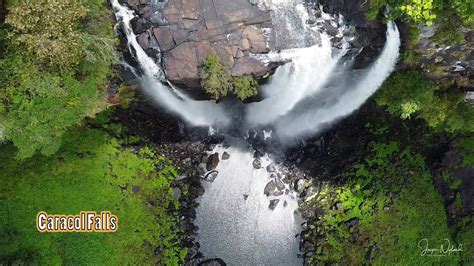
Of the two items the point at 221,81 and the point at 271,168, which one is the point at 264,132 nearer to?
the point at 271,168

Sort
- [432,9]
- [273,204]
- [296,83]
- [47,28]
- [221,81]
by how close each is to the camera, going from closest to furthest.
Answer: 1. [47,28]
2. [432,9]
3. [221,81]
4. [296,83]
5. [273,204]

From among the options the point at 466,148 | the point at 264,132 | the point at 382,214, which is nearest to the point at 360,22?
the point at 264,132

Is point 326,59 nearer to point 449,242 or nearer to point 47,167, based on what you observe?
point 449,242

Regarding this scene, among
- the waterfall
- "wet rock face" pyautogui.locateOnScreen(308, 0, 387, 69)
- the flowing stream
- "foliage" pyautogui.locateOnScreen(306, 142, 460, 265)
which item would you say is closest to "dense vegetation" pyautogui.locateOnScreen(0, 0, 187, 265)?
the waterfall

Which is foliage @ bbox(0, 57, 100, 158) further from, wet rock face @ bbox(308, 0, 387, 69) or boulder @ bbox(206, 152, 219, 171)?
wet rock face @ bbox(308, 0, 387, 69)

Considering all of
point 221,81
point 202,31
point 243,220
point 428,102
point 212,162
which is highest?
point 202,31

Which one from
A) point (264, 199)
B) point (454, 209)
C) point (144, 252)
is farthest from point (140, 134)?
point (454, 209)
